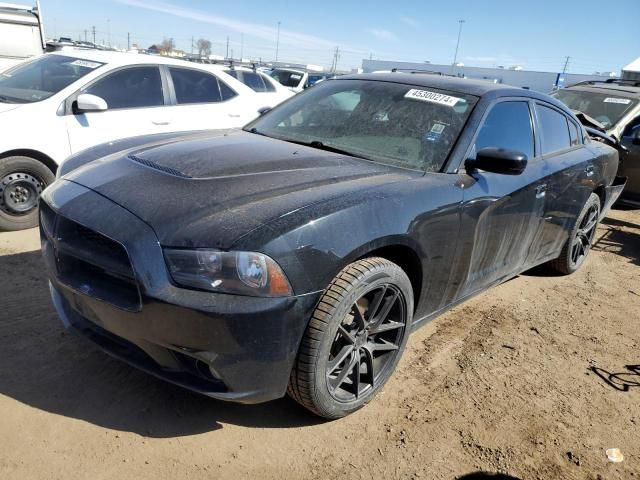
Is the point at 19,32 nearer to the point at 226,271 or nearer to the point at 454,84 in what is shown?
the point at 454,84

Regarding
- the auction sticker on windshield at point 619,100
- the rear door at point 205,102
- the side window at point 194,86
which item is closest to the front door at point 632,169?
the auction sticker on windshield at point 619,100

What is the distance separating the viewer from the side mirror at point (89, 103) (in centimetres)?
489

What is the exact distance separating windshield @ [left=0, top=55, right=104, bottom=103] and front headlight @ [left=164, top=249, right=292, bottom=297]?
12.5ft

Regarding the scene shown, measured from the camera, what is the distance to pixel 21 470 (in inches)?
84.5

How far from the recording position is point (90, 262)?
2.25 metres

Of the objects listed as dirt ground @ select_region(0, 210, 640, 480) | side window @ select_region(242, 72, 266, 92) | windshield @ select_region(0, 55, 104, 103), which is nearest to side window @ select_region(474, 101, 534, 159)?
dirt ground @ select_region(0, 210, 640, 480)

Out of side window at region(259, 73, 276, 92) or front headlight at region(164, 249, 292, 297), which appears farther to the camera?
side window at region(259, 73, 276, 92)

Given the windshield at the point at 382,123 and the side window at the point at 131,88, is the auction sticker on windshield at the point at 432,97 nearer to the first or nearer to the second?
the windshield at the point at 382,123

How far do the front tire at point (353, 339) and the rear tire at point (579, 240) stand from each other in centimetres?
269

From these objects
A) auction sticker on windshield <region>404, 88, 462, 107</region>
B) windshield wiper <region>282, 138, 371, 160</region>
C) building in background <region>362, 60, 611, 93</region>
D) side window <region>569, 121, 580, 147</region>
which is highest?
auction sticker on windshield <region>404, 88, 462, 107</region>

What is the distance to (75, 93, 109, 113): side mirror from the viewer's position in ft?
16.1

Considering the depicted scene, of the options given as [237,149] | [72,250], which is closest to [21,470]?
[72,250]

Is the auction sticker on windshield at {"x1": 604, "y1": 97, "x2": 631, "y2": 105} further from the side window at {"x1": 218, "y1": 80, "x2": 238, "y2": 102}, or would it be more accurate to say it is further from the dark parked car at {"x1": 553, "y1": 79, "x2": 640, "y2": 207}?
the side window at {"x1": 218, "y1": 80, "x2": 238, "y2": 102}

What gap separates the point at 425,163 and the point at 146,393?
6.45 ft
